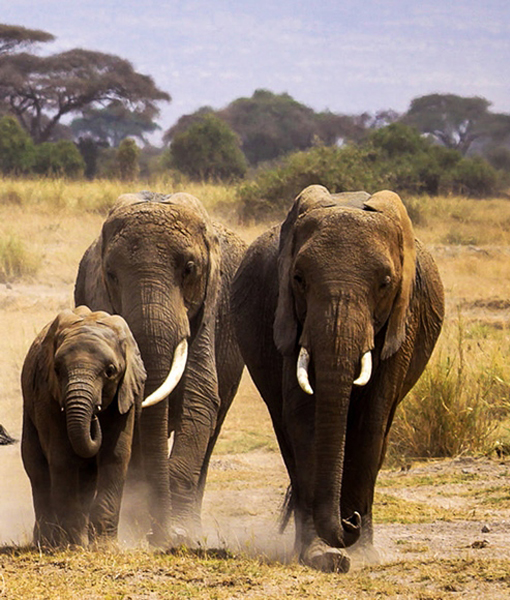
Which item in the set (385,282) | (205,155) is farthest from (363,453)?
(205,155)

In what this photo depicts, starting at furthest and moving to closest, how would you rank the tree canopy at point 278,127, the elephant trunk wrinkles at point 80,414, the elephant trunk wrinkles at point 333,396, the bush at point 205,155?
1. the tree canopy at point 278,127
2. the bush at point 205,155
3. the elephant trunk wrinkles at point 333,396
4. the elephant trunk wrinkles at point 80,414

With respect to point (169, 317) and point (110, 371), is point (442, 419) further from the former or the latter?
point (110, 371)

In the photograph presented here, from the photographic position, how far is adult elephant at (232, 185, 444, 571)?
17.3 feet

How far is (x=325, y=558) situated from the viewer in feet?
17.3

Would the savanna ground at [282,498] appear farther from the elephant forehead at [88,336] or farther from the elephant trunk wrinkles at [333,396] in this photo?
the elephant forehead at [88,336]

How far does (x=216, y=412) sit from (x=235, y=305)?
60 cm

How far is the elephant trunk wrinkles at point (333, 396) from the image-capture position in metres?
5.21

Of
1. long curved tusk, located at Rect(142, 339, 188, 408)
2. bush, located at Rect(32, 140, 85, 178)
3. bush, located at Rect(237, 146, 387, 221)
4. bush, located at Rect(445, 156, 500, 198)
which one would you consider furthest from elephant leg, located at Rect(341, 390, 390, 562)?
bush, located at Rect(445, 156, 500, 198)

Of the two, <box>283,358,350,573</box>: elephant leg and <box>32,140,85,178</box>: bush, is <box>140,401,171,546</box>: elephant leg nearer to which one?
<box>283,358,350,573</box>: elephant leg

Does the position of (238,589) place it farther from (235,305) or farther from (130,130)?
(130,130)

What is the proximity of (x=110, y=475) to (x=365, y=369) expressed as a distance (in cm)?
124

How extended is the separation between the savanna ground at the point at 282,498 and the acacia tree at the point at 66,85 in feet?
65.8

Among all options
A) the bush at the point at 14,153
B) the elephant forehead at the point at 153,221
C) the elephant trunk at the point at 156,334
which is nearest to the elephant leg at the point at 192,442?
the elephant trunk at the point at 156,334

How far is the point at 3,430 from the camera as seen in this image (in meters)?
9.44
